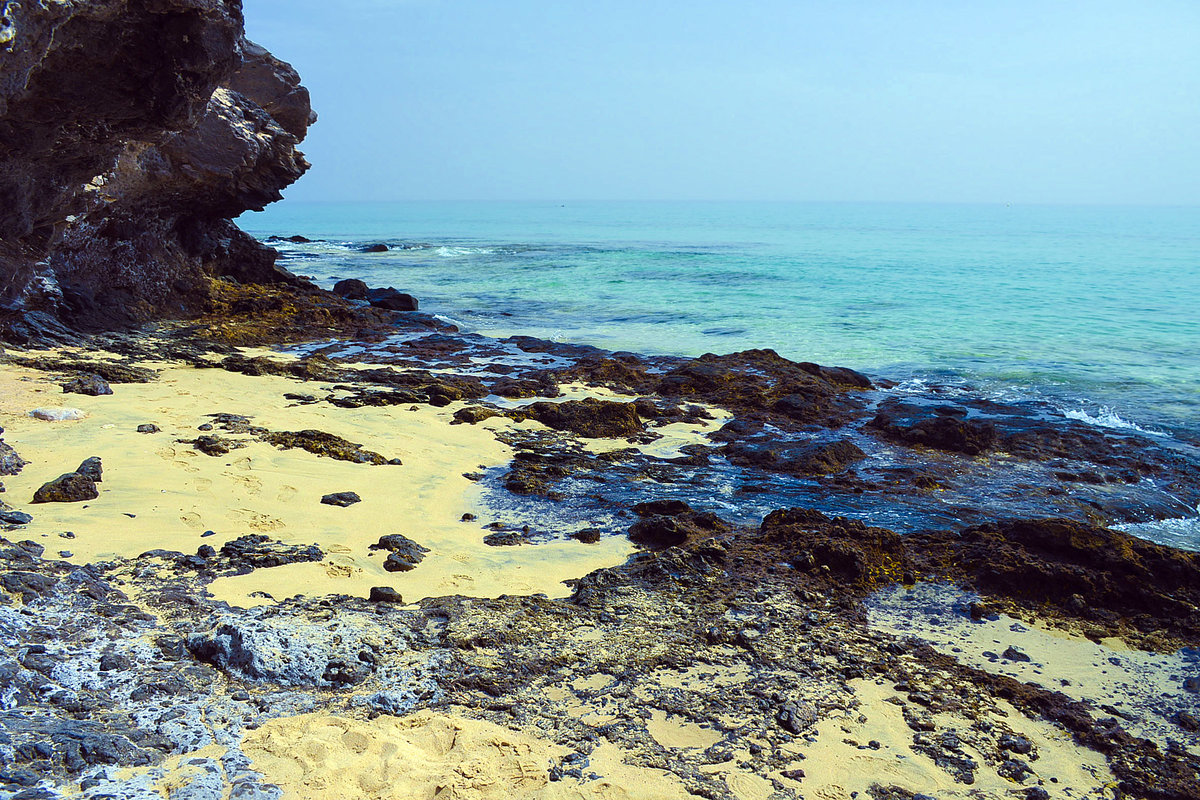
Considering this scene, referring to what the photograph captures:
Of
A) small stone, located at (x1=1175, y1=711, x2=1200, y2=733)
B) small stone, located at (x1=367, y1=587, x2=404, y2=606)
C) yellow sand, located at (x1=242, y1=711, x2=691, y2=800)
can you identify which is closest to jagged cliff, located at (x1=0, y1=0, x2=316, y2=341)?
small stone, located at (x1=367, y1=587, x2=404, y2=606)

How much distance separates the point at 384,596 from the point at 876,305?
22.1m

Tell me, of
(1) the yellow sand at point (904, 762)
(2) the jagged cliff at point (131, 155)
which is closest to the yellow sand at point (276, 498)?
(2) the jagged cliff at point (131, 155)

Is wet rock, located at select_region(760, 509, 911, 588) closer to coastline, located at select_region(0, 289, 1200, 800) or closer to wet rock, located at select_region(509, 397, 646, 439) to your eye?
coastline, located at select_region(0, 289, 1200, 800)

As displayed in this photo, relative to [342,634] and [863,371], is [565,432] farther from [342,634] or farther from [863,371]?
[863,371]

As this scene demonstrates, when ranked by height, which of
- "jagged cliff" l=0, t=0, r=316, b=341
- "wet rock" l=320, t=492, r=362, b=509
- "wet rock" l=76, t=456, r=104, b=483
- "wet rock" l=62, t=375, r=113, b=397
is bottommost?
"wet rock" l=320, t=492, r=362, b=509

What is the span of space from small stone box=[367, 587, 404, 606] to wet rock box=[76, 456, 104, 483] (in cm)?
258

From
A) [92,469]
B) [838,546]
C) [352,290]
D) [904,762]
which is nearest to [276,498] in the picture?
[92,469]

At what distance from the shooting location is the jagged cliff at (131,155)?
4922 millimetres

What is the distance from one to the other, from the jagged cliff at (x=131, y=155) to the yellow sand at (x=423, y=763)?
3.50 m

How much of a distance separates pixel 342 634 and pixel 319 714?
61 centimetres

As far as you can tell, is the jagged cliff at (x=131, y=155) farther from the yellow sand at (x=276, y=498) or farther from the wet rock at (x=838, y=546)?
the wet rock at (x=838, y=546)

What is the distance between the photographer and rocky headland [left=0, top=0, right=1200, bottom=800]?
3.43 m

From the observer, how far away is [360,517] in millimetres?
6039

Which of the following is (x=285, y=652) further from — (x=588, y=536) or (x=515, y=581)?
(x=588, y=536)
